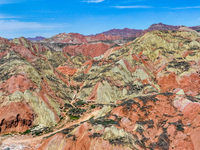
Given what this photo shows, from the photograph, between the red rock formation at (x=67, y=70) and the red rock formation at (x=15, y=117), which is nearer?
the red rock formation at (x=15, y=117)

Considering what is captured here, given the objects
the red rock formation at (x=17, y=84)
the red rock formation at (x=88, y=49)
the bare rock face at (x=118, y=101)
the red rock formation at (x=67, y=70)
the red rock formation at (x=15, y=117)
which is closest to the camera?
the bare rock face at (x=118, y=101)

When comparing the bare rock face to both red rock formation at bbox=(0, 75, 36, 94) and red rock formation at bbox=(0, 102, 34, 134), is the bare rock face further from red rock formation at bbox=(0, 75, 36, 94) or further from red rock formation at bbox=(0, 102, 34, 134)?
red rock formation at bbox=(0, 102, 34, 134)

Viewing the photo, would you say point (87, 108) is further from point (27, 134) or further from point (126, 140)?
point (126, 140)

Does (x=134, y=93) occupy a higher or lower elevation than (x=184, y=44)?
lower

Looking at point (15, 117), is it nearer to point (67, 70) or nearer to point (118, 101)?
point (118, 101)

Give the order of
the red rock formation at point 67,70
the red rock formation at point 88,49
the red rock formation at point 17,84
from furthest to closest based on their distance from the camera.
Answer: the red rock formation at point 88,49 < the red rock formation at point 67,70 < the red rock formation at point 17,84

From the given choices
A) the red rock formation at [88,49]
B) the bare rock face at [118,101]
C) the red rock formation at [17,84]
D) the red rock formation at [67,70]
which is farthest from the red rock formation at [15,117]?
the red rock formation at [88,49]

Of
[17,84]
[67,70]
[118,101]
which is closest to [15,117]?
[17,84]

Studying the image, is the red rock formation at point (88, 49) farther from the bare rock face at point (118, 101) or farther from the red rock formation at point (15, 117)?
the red rock formation at point (15, 117)

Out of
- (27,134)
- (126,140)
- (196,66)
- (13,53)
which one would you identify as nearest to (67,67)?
(13,53)
